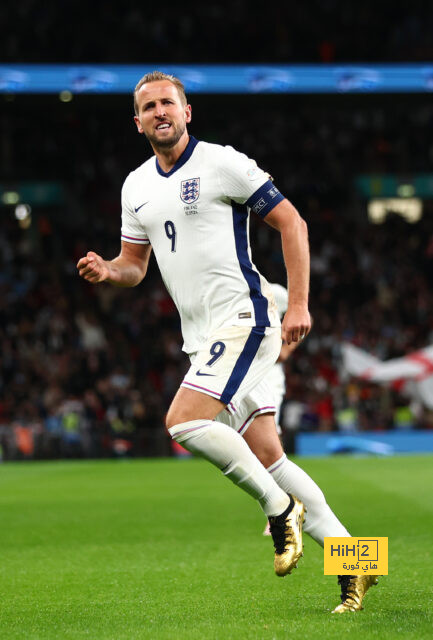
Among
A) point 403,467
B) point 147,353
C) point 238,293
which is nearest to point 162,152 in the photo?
point 238,293

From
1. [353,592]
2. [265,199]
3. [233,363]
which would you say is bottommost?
[353,592]

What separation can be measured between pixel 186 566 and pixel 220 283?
2.52 meters

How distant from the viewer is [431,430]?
67.8ft

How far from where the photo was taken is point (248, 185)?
4723mm

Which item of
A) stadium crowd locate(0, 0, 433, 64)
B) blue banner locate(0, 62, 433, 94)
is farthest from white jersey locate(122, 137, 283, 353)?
stadium crowd locate(0, 0, 433, 64)

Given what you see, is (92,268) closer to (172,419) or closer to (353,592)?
(172,419)

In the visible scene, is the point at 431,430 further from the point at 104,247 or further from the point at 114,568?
the point at 114,568

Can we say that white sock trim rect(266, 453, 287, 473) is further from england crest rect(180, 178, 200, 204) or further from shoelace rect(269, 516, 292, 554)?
england crest rect(180, 178, 200, 204)

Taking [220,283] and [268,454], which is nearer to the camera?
[220,283]


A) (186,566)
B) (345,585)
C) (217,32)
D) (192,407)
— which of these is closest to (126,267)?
(192,407)

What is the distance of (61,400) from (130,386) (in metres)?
1.58

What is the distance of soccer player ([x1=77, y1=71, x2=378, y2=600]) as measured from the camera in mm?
4598

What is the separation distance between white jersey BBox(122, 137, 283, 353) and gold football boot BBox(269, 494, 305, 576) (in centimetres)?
86

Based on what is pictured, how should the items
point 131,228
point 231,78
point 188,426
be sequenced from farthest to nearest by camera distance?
1. point 231,78
2. point 131,228
3. point 188,426
